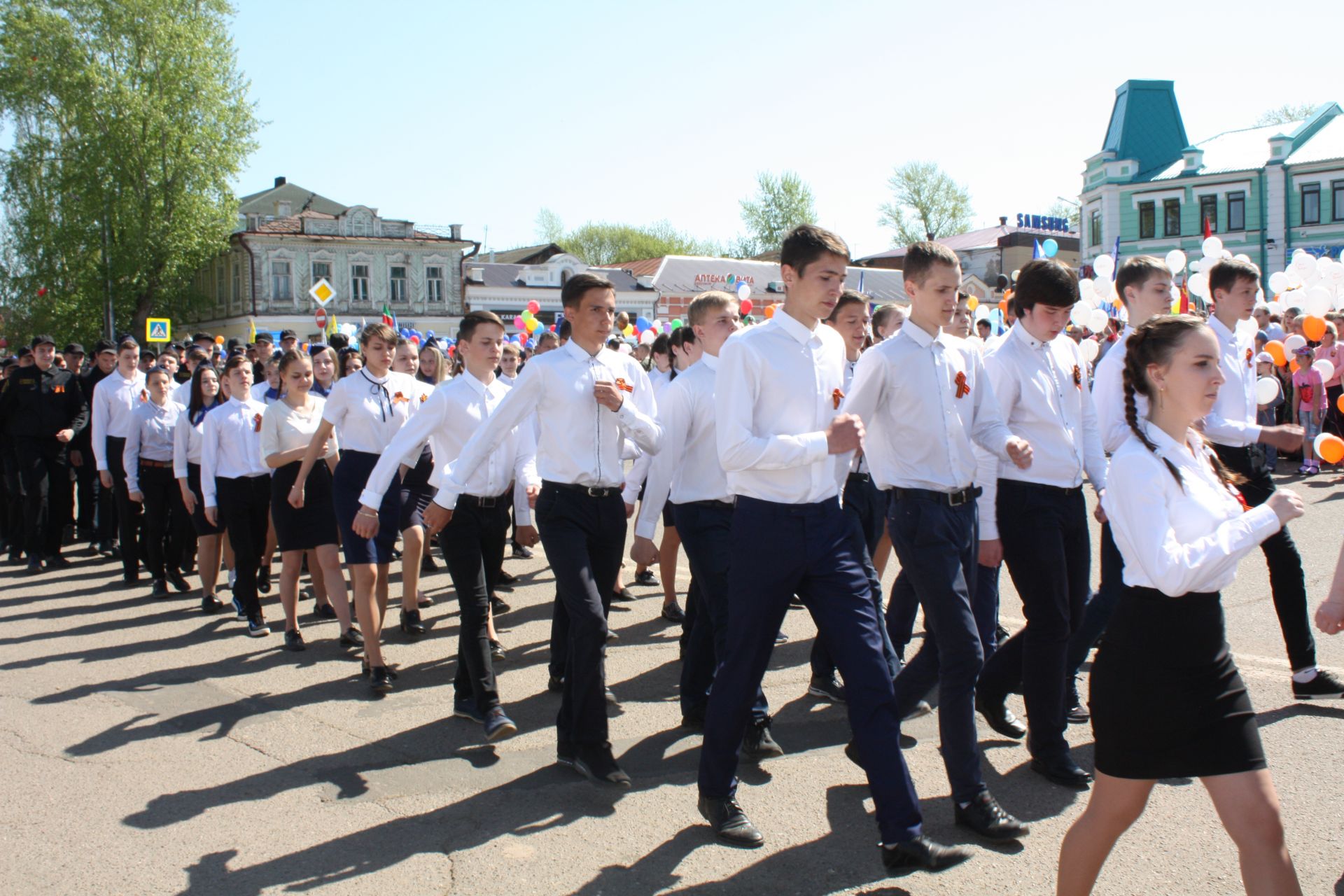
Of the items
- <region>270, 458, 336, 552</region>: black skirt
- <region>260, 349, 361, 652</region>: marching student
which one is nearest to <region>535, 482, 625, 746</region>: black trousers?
<region>260, 349, 361, 652</region>: marching student

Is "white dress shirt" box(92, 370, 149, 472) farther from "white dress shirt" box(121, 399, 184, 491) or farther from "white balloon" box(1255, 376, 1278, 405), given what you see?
"white balloon" box(1255, 376, 1278, 405)

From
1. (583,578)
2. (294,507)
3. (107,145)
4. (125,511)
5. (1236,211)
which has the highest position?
(107,145)

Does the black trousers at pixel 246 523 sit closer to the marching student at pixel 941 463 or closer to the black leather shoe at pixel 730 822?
the black leather shoe at pixel 730 822

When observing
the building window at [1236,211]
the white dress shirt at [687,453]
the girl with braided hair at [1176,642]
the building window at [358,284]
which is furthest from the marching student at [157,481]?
the building window at [358,284]

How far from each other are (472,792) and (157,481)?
6.34 m

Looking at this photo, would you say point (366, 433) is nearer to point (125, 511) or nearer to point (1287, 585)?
point (125, 511)

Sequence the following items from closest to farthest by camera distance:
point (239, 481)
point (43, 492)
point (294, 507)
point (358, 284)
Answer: point (294, 507)
point (239, 481)
point (43, 492)
point (358, 284)

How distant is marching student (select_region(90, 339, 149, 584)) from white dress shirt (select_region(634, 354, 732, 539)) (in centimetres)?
632

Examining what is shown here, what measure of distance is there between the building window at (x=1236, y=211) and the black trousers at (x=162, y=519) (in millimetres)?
45026

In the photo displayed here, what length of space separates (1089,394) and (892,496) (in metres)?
1.40

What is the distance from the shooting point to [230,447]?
806 centimetres

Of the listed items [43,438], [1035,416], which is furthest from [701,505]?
[43,438]

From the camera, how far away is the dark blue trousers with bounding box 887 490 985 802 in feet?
13.3

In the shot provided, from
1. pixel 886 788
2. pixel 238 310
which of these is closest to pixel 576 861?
pixel 886 788
